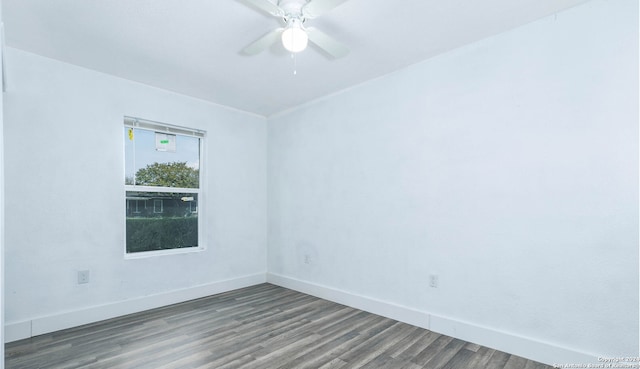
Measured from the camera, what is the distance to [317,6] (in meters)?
1.93

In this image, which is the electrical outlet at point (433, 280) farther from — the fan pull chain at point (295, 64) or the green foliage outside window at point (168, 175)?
the green foliage outside window at point (168, 175)

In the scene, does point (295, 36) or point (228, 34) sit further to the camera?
point (228, 34)

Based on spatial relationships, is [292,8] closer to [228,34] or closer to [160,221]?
[228,34]

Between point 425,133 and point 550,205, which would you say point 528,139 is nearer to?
point 550,205

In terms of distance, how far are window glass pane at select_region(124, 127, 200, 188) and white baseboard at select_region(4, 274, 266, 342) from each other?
1199 millimetres

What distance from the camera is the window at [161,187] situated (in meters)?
3.47

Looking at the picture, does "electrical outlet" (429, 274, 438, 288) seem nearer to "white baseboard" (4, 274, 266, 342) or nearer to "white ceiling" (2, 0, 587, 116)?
"white ceiling" (2, 0, 587, 116)

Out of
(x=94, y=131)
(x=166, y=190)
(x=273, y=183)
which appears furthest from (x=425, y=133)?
(x=94, y=131)

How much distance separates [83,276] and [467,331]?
3.37 m

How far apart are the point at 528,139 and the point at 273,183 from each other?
2999 millimetres

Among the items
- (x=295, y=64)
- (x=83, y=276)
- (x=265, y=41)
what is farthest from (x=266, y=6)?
(x=83, y=276)

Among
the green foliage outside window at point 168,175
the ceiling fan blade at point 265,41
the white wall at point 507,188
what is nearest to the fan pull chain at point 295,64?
the ceiling fan blade at point 265,41

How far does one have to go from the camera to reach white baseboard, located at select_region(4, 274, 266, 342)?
2.69m

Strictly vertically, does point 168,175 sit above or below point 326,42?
below
